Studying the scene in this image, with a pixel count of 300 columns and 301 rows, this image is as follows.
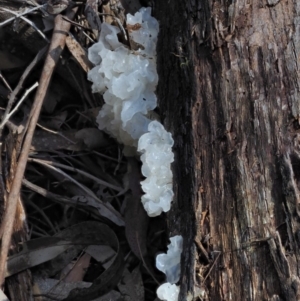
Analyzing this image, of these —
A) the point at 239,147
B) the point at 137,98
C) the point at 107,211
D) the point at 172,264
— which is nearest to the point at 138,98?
the point at 137,98

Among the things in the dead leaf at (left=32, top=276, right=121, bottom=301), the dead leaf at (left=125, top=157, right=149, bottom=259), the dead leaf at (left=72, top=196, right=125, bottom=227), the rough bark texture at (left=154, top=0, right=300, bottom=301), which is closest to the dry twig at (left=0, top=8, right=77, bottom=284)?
the dead leaf at (left=32, top=276, right=121, bottom=301)

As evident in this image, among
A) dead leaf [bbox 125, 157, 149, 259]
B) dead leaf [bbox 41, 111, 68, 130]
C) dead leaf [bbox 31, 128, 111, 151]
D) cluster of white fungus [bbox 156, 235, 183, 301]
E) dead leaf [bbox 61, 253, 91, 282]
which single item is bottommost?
cluster of white fungus [bbox 156, 235, 183, 301]

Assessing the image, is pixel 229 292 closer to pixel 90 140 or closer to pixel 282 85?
pixel 282 85

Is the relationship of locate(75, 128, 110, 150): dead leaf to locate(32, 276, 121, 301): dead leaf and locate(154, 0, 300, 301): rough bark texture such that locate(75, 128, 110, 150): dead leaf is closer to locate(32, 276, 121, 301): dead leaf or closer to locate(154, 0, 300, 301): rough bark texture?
locate(154, 0, 300, 301): rough bark texture

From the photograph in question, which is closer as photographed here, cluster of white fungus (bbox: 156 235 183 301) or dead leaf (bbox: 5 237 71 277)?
cluster of white fungus (bbox: 156 235 183 301)

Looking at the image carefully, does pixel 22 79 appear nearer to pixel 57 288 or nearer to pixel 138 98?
→ pixel 138 98

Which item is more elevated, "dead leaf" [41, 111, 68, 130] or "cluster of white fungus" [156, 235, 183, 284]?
"dead leaf" [41, 111, 68, 130]
